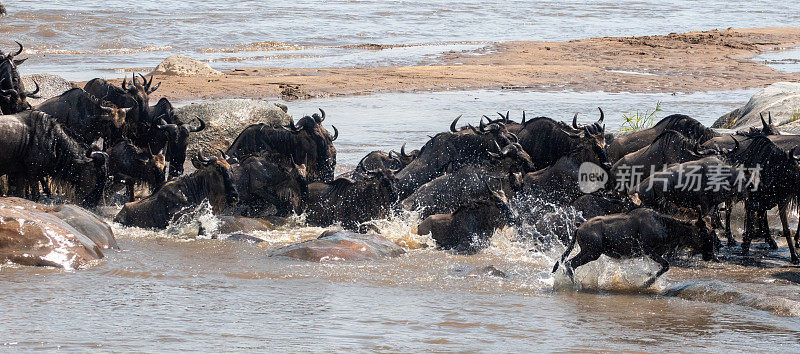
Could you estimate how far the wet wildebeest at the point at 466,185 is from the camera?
32.2 feet

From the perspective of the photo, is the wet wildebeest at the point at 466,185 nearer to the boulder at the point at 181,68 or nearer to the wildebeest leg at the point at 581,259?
the wildebeest leg at the point at 581,259

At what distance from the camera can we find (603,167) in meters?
9.91

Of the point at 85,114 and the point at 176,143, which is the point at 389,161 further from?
the point at 85,114

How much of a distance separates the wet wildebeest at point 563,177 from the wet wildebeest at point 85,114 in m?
4.76

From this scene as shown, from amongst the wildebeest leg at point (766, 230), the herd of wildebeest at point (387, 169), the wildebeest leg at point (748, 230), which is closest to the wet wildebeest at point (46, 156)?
the herd of wildebeest at point (387, 169)

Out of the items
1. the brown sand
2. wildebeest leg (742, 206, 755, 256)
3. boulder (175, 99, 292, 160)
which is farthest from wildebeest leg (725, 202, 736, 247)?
the brown sand

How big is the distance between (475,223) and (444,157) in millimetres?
1836

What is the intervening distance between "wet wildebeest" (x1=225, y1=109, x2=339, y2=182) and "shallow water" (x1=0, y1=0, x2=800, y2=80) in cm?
1204

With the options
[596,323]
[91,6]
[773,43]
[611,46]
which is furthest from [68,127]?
[91,6]

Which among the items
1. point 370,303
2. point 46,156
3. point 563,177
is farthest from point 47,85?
point 370,303

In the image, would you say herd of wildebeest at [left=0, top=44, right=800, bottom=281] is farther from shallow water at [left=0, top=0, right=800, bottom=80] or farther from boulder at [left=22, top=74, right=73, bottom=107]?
shallow water at [left=0, top=0, right=800, bottom=80]

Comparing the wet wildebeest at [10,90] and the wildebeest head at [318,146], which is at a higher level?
the wet wildebeest at [10,90]

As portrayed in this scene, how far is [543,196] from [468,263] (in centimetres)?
160

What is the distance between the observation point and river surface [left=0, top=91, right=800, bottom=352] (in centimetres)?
541
